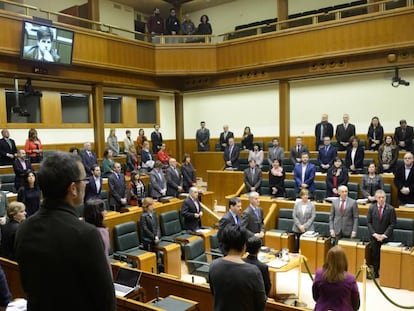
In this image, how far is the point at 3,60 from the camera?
748 cm

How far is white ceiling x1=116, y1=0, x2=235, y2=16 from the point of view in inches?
468

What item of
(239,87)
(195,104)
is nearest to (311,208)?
(239,87)

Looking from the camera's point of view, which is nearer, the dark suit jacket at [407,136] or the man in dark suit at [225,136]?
the dark suit jacket at [407,136]

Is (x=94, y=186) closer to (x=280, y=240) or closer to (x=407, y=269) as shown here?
(x=280, y=240)

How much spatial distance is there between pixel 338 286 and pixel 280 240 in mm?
3397

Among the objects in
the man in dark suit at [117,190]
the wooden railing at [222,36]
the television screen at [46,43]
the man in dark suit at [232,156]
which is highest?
the wooden railing at [222,36]

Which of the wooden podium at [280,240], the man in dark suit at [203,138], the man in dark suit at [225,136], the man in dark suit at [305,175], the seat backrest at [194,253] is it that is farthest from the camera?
the man in dark suit at [203,138]

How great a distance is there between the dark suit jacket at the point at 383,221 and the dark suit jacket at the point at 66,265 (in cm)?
492

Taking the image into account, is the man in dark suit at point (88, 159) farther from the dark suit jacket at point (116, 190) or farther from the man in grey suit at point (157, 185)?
the man in grey suit at point (157, 185)

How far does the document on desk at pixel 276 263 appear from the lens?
4.32m

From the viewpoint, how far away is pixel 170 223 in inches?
238

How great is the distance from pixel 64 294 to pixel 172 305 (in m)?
1.96

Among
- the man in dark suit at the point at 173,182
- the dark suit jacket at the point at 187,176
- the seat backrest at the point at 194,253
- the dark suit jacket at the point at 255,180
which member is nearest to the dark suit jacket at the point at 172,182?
the man in dark suit at the point at 173,182

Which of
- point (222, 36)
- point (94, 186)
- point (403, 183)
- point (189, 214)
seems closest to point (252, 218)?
point (189, 214)
